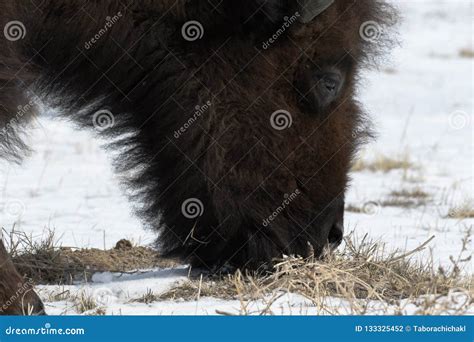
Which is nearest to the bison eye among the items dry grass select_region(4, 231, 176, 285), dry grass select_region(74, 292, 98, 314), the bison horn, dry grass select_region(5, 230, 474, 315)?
the bison horn

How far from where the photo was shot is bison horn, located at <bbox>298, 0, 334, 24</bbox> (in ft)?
16.3

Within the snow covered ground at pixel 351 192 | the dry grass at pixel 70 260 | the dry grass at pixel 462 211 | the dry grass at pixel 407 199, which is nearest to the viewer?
the snow covered ground at pixel 351 192

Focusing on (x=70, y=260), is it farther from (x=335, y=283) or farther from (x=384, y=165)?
(x=384, y=165)

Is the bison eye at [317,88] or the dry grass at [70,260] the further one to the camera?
the dry grass at [70,260]

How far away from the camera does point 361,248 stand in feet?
19.1

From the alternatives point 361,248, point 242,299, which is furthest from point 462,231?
point 242,299

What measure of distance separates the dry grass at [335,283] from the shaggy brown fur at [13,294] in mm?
837

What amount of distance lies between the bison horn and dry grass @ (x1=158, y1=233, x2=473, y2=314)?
128 centimetres

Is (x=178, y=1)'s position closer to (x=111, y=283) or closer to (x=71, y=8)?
(x=71, y=8)

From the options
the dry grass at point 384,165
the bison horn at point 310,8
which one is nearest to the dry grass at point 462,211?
the dry grass at point 384,165

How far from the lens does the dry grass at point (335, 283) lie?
15.4 ft

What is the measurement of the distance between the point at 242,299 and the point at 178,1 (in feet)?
5.28

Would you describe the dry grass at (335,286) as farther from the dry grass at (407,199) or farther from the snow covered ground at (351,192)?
the dry grass at (407,199)

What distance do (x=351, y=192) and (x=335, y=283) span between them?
5.35 metres
